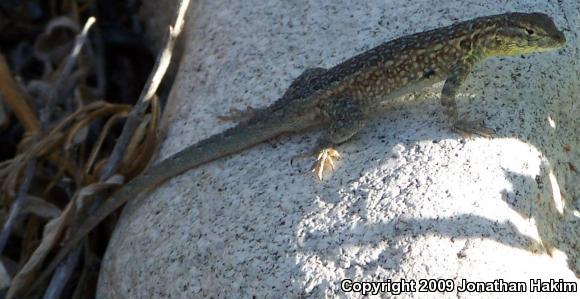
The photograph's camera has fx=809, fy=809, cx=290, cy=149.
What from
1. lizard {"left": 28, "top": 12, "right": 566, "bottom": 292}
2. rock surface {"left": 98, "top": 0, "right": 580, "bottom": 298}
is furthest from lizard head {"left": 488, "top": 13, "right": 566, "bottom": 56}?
rock surface {"left": 98, "top": 0, "right": 580, "bottom": 298}

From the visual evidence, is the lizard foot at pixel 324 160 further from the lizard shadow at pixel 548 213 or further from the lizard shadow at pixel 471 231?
the lizard shadow at pixel 548 213

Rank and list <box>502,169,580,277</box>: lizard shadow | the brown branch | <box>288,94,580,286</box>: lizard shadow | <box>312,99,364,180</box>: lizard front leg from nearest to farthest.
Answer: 1. <box>288,94,580,286</box>: lizard shadow
2. <box>502,169,580,277</box>: lizard shadow
3. <box>312,99,364,180</box>: lizard front leg
4. the brown branch

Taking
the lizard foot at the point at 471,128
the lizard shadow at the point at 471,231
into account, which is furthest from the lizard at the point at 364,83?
the lizard shadow at the point at 471,231

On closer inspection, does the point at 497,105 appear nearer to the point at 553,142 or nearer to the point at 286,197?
the point at 553,142

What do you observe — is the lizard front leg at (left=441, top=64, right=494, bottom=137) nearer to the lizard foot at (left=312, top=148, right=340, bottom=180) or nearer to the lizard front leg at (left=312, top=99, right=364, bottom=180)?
the lizard front leg at (left=312, top=99, right=364, bottom=180)

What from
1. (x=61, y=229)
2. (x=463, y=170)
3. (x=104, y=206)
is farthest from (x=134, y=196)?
(x=463, y=170)

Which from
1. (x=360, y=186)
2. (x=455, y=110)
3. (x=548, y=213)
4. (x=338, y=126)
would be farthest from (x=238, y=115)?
(x=548, y=213)

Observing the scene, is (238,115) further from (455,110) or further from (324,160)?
(455,110)
